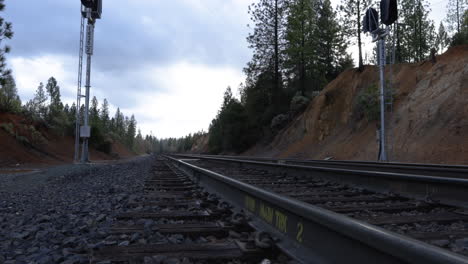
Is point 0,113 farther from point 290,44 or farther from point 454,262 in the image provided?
point 454,262

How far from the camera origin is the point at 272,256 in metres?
2.31

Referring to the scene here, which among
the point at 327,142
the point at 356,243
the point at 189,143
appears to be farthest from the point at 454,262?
the point at 189,143

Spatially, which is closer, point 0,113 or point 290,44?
point 0,113

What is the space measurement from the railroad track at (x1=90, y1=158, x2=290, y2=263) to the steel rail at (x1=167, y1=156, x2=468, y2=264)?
0.14 meters

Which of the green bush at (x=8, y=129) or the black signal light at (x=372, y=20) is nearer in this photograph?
the black signal light at (x=372, y=20)

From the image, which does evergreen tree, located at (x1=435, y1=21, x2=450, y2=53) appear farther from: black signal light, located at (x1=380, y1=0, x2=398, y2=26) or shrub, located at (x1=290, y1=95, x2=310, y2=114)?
black signal light, located at (x1=380, y1=0, x2=398, y2=26)

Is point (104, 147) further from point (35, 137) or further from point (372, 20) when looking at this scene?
point (372, 20)

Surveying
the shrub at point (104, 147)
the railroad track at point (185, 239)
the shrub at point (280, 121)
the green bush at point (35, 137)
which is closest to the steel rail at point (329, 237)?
the railroad track at point (185, 239)

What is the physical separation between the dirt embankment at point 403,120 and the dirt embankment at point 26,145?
18744 mm

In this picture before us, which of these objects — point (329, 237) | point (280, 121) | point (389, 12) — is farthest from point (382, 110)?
point (280, 121)

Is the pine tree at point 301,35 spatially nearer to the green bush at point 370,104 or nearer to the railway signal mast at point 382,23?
the green bush at point 370,104

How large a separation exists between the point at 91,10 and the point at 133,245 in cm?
2197

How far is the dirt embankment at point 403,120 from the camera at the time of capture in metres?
15.4

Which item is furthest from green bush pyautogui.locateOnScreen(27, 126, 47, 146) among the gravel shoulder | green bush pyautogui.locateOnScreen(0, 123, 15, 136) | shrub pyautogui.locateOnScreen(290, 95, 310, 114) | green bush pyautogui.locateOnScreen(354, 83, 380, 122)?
the gravel shoulder
